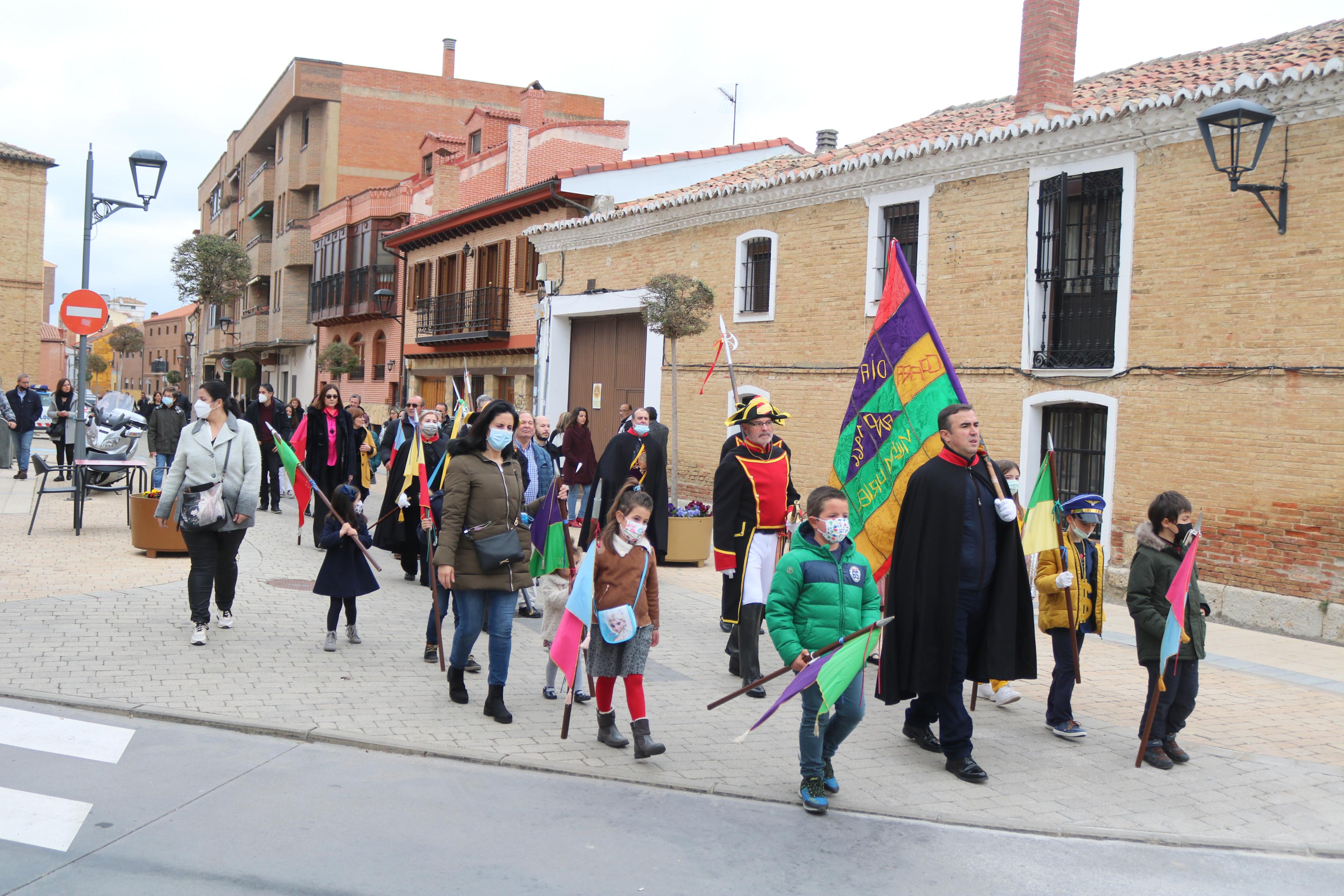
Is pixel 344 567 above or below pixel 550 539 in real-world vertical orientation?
below

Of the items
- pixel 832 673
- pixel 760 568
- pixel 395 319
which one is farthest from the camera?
pixel 395 319

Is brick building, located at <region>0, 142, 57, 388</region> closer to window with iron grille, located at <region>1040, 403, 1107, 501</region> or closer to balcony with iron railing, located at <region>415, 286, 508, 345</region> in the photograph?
balcony with iron railing, located at <region>415, 286, 508, 345</region>

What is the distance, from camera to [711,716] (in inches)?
258

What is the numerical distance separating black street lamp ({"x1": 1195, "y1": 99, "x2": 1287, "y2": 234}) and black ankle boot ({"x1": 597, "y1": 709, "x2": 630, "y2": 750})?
7.88m

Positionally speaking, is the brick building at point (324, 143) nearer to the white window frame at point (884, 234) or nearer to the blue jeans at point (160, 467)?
the white window frame at point (884, 234)

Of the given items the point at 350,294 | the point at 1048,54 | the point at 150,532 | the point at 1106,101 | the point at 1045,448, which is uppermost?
the point at 1048,54

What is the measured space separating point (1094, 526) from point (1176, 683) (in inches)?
37.3

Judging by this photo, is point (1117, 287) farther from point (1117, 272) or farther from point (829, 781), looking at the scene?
point (829, 781)

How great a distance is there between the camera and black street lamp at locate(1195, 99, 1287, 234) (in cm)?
995

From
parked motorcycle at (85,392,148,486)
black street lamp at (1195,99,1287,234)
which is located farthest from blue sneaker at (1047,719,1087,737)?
parked motorcycle at (85,392,148,486)

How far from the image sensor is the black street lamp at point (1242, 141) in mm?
9953

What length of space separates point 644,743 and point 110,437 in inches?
546

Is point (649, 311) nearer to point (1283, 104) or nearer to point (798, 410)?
point (798, 410)

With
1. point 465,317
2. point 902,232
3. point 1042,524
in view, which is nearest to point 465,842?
point 1042,524
